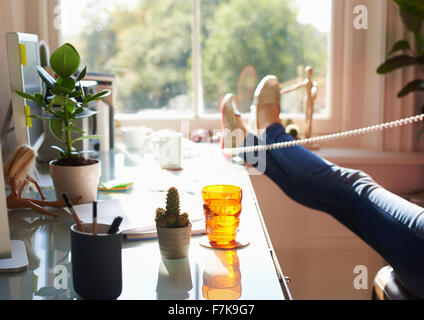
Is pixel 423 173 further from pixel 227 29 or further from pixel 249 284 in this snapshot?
pixel 249 284

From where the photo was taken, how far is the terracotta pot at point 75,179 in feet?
3.36

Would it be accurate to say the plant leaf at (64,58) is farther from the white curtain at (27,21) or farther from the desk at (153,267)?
the white curtain at (27,21)

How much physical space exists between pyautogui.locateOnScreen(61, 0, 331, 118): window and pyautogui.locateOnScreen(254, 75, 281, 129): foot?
0.50m

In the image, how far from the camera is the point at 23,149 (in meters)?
1.01

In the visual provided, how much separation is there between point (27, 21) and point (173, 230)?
1616 millimetres

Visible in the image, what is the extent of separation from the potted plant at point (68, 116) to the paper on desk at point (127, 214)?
5cm

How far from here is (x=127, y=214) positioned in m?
0.95

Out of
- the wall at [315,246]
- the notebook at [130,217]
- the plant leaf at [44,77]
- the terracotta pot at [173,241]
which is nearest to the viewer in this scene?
the terracotta pot at [173,241]

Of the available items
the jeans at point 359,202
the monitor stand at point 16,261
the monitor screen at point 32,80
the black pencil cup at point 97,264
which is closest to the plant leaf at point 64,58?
the monitor screen at point 32,80

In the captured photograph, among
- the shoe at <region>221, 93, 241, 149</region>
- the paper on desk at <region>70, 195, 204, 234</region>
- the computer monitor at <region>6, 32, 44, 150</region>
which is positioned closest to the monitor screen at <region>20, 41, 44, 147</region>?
the computer monitor at <region>6, 32, 44, 150</region>

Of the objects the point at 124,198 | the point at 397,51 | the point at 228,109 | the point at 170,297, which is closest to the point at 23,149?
the point at 124,198

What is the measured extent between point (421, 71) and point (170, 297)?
1908mm

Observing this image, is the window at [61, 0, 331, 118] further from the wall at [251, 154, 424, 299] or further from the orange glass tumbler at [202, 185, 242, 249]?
the orange glass tumbler at [202, 185, 242, 249]

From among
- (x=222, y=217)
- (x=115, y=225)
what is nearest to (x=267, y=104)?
(x=222, y=217)
